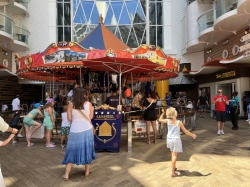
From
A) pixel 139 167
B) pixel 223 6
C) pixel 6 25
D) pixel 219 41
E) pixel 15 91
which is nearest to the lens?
pixel 139 167

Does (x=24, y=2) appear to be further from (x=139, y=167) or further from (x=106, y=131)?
(x=139, y=167)

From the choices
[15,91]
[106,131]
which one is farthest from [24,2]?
[106,131]

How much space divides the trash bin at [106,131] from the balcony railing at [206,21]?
1332cm

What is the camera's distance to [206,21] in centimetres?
1722

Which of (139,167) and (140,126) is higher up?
(140,126)

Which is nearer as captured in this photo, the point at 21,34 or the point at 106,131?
the point at 106,131

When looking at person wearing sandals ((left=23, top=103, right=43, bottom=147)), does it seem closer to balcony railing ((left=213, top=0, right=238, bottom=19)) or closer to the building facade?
the building facade

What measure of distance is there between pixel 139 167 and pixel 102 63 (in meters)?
3.29

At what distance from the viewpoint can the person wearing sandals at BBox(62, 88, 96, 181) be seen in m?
4.24

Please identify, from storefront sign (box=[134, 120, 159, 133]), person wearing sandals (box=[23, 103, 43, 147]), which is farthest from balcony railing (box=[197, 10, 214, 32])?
person wearing sandals (box=[23, 103, 43, 147])

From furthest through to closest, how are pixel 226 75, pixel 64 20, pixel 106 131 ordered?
pixel 64 20 < pixel 226 75 < pixel 106 131

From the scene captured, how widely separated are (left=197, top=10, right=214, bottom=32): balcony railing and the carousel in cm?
830

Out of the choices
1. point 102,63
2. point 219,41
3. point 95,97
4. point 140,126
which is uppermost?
point 219,41

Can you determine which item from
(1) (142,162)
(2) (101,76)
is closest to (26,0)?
(2) (101,76)
